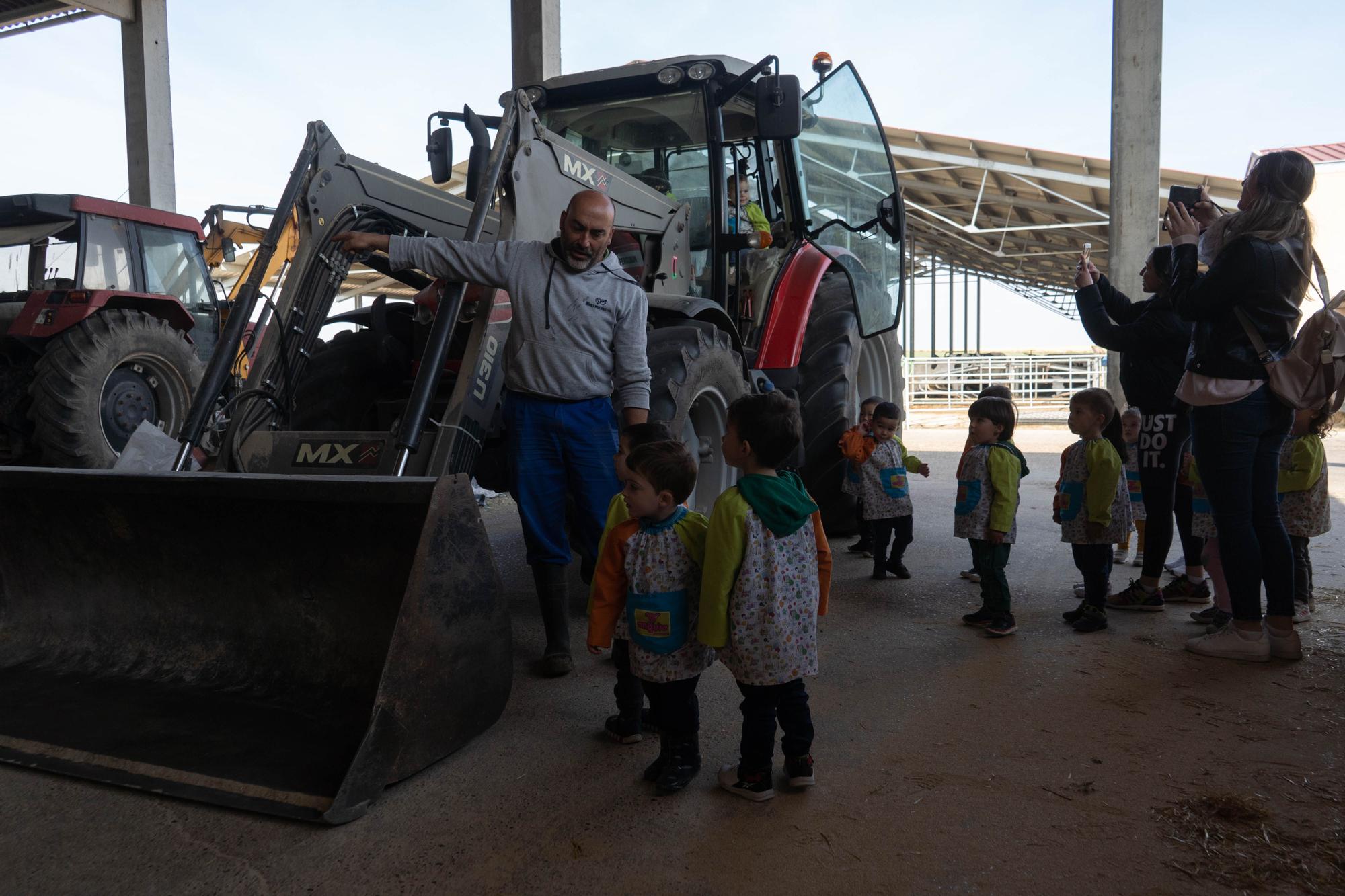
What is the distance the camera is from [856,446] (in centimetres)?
470

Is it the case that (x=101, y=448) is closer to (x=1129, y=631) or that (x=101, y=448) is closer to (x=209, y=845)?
(x=209, y=845)

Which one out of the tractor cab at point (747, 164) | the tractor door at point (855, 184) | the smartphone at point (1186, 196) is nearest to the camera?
the smartphone at point (1186, 196)

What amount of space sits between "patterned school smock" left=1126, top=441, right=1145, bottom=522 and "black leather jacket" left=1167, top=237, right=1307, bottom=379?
1.01 m

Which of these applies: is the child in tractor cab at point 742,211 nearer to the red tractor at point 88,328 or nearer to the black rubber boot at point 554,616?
the black rubber boot at point 554,616

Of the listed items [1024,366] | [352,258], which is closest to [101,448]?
[352,258]

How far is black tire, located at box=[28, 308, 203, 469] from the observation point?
6.27 meters

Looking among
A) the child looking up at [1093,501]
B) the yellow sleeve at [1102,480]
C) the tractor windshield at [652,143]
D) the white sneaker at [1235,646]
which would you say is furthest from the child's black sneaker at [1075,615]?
the tractor windshield at [652,143]

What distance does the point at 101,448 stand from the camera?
21.2ft

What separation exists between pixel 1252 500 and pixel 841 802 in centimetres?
193

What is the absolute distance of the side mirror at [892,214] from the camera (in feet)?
18.2

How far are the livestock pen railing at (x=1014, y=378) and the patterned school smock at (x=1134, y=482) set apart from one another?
16069mm

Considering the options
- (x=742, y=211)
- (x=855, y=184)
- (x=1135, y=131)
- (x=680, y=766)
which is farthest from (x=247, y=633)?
(x=1135, y=131)

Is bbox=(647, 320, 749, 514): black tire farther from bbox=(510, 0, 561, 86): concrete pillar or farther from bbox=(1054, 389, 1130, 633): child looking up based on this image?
bbox=(510, 0, 561, 86): concrete pillar

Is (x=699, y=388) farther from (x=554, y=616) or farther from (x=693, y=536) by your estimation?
(x=693, y=536)
